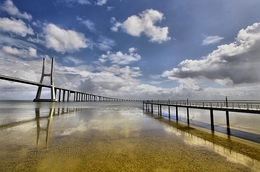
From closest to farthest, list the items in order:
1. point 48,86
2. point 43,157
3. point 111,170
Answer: point 111,170, point 43,157, point 48,86

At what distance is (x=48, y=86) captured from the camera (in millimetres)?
95062

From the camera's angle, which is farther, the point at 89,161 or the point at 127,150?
the point at 127,150

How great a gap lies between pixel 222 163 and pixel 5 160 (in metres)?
11.0

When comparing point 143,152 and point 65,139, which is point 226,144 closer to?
point 143,152

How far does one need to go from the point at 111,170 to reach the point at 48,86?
101364mm

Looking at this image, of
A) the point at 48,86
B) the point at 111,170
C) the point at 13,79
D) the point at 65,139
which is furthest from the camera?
the point at 48,86

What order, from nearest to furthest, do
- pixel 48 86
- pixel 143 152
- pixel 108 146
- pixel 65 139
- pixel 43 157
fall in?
pixel 43 157
pixel 143 152
pixel 108 146
pixel 65 139
pixel 48 86

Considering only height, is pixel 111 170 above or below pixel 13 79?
below

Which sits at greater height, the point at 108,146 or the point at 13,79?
the point at 13,79

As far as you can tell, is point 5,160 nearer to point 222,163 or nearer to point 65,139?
point 65,139

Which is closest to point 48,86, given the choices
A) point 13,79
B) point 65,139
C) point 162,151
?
point 13,79

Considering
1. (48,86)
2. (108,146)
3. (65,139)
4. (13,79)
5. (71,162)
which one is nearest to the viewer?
(71,162)

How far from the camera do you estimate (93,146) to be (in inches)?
405

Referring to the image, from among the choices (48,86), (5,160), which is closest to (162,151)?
(5,160)
